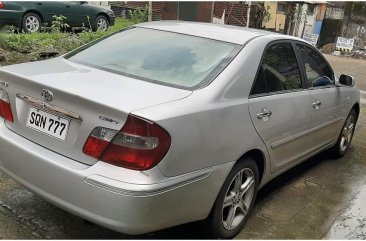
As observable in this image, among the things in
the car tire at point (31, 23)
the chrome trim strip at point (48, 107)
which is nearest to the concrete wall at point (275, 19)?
the car tire at point (31, 23)

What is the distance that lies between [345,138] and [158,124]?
3.59 m

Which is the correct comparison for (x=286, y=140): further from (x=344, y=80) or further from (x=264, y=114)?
(x=344, y=80)

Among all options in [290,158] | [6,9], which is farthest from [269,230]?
[6,9]

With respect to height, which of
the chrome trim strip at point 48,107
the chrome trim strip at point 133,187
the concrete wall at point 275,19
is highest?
the chrome trim strip at point 48,107

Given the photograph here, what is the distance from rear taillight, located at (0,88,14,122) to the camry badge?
421 mm

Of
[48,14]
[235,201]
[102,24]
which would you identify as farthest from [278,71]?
[102,24]

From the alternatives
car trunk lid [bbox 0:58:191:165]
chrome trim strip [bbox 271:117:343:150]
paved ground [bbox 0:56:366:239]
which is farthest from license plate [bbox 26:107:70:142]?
chrome trim strip [bbox 271:117:343:150]

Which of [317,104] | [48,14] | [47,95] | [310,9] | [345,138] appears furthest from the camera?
[310,9]

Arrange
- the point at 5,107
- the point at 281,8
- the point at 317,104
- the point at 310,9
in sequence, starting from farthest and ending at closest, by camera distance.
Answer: the point at 310,9, the point at 281,8, the point at 317,104, the point at 5,107

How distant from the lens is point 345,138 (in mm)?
5324

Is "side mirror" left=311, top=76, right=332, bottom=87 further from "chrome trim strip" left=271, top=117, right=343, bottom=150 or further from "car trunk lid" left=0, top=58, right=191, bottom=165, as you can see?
"car trunk lid" left=0, top=58, right=191, bottom=165

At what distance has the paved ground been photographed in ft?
10.2

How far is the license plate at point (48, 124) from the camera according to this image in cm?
264

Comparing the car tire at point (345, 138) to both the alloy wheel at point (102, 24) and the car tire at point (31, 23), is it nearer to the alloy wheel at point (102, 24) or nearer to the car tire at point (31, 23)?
the car tire at point (31, 23)
